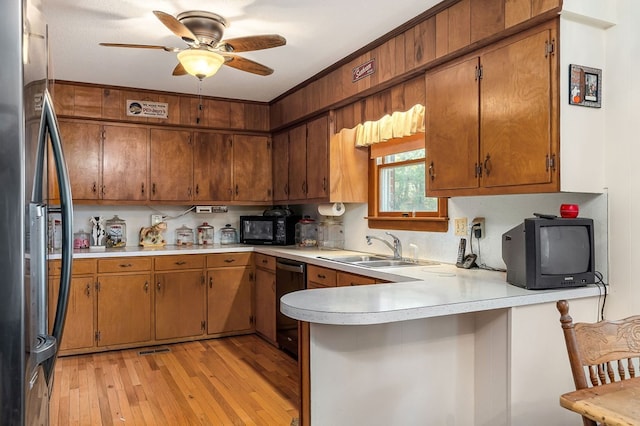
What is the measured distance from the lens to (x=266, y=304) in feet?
14.2

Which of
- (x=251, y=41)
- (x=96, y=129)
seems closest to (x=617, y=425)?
(x=251, y=41)

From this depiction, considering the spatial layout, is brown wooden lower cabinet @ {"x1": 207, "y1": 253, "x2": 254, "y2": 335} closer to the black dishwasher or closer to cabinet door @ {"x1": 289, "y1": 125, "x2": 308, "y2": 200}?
the black dishwasher

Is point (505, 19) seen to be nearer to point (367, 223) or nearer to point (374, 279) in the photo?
point (374, 279)

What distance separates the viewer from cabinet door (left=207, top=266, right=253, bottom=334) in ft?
14.6

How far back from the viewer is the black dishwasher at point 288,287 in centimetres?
367

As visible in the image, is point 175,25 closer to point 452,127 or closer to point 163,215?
point 452,127

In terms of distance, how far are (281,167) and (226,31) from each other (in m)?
2.00

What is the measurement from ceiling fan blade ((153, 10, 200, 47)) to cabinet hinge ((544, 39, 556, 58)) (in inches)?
71.3

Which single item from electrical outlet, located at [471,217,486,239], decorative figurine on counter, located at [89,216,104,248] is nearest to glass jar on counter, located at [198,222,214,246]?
decorative figurine on counter, located at [89,216,104,248]

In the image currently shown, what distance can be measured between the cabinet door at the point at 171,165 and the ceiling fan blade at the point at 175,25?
2.06 m

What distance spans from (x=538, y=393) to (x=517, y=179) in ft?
3.19

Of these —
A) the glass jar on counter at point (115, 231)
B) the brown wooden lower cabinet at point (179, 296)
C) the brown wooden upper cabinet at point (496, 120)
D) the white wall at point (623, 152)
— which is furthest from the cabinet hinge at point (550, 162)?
the glass jar on counter at point (115, 231)

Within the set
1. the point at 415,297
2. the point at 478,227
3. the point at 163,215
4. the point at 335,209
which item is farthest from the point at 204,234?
the point at 415,297

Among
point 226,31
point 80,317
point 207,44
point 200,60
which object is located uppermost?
point 226,31
